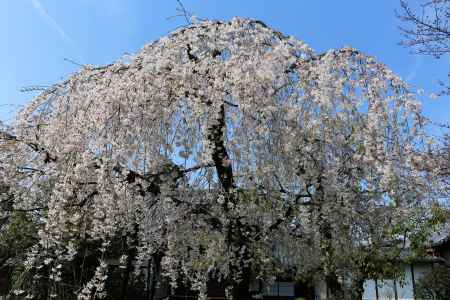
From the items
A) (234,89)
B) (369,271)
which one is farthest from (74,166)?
(369,271)

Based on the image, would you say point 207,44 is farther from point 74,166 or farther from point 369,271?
point 369,271

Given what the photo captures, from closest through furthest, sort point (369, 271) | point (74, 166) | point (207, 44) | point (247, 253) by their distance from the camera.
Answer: point (74, 166)
point (207, 44)
point (247, 253)
point (369, 271)

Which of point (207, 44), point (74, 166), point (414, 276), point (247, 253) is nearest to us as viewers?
point (74, 166)

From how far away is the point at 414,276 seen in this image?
12.8m

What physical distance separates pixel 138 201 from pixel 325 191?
2.57m

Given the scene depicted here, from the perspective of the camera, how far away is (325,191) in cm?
552

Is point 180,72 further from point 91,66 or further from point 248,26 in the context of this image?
point 91,66

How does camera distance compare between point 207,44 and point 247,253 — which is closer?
point 207,44

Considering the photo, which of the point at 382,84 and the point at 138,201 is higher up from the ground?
the point at 382,84

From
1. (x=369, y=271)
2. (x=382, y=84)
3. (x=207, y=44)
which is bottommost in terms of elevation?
(x=369, y=271)

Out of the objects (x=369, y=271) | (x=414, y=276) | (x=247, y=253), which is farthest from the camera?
(x=414, y=276)

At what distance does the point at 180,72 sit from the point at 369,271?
16.0 ft

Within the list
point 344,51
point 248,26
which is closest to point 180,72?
point 248,26

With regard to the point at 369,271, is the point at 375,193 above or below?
above
